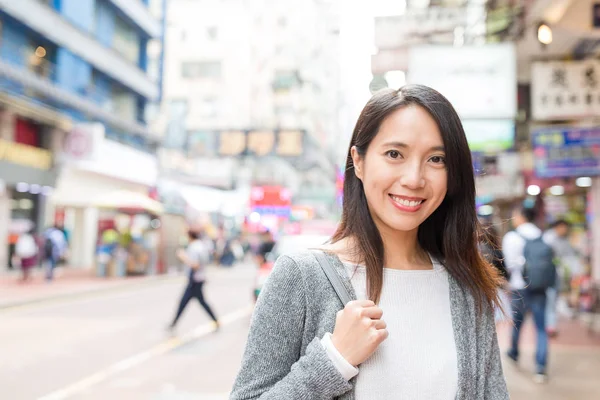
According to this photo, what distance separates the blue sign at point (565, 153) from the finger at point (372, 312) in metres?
9.30

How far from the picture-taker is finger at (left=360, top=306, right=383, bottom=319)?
56.6 inches

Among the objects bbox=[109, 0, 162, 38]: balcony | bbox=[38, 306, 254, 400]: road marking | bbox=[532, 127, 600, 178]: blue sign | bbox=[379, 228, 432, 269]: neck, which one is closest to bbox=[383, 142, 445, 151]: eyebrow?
bbox=[379, 228, 432, 269]: neck

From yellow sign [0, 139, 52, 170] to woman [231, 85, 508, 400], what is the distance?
735 inches

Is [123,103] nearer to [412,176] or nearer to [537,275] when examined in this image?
[537,275]

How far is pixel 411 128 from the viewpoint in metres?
1.59

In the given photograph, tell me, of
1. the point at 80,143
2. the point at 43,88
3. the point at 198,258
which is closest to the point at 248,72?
the point at 80,143

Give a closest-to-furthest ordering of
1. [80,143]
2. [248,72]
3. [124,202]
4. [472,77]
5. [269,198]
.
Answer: [472,77] < [124,202] < [80,143] < [269,198] < [248,72]

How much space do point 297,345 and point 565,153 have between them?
9.81 metres

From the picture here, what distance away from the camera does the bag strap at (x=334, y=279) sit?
1.52m

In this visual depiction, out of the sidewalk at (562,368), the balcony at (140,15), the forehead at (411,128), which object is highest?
the balcony at (140,15)

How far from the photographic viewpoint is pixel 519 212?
23.5ft

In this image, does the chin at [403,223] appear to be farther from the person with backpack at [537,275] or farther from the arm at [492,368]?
the person with backpack at [537,275]

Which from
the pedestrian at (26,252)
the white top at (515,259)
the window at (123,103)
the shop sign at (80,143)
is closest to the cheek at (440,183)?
the white top at (515,259)

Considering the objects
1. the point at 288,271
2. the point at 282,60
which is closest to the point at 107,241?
the point at 288,271
